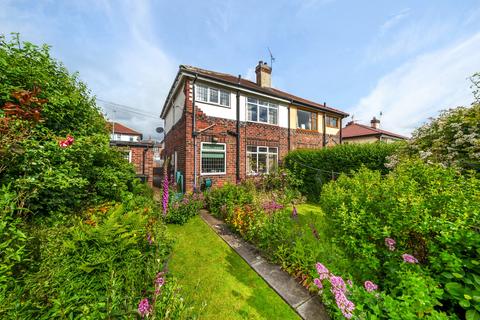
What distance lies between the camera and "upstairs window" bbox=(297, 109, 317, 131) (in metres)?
13.6

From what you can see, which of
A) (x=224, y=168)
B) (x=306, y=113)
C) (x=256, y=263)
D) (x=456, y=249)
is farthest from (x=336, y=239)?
(x=306, y=113)

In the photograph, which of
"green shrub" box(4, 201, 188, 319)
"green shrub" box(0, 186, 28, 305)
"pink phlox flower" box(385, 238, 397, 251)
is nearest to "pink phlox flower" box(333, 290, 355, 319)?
"pink phlox flower" box(385, 238, 397, 251)

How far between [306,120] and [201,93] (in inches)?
345

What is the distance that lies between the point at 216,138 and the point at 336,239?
7829 millimetres

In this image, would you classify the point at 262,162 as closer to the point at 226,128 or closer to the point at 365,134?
the point at 226,128

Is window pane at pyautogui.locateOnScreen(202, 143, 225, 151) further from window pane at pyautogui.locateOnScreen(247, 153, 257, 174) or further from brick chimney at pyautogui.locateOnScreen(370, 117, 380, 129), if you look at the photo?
brick chimney at pyautogui.locateOnScreen(370, 117, 380, 129)

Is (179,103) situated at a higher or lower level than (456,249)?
higher

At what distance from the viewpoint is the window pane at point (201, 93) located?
9.33 meters

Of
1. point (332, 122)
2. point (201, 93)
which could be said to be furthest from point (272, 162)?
point (332, 122)

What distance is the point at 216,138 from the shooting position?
965cm

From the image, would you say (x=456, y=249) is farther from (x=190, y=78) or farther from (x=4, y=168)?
(x=190, y=78)

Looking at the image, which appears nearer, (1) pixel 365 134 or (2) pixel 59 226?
(2) pixel 59 226

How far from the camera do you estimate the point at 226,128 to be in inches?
396

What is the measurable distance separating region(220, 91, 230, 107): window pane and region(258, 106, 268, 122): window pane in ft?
7.65
